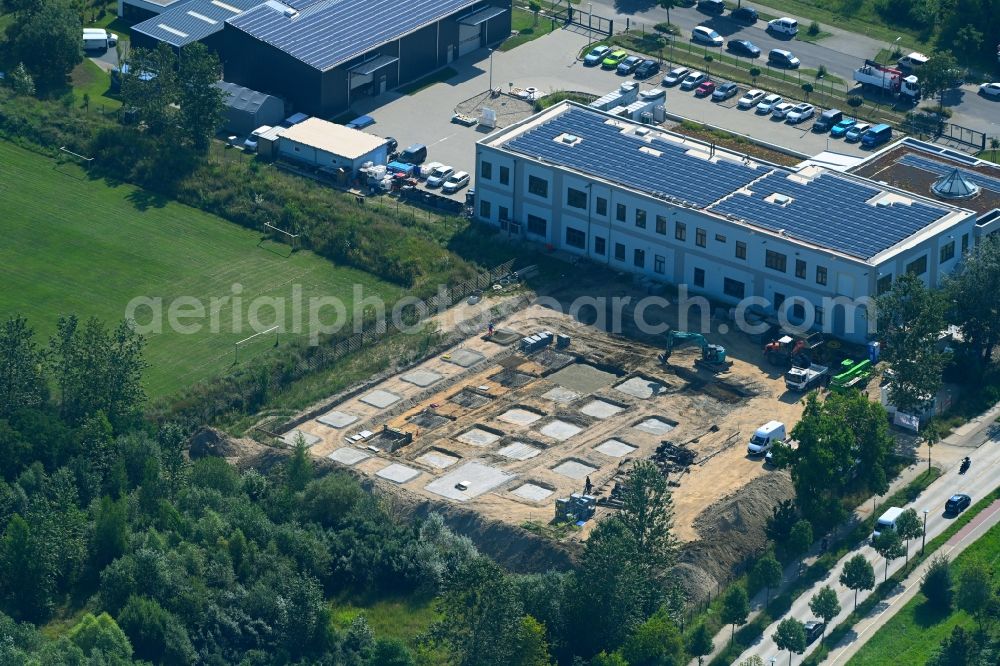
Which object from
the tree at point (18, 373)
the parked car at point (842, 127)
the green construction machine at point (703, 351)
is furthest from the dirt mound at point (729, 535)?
the parked car at point (842, 127)

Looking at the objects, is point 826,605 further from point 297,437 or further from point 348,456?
point 297,437

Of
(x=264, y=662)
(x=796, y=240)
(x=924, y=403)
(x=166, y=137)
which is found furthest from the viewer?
(x=166, y=137)

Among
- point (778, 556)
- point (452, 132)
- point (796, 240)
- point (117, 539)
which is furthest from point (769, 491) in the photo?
point (452, 132)

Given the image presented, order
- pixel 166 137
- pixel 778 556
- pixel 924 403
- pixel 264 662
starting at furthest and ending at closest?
pixel 166 137 < pixel 924 403 < pixel 778 556 < pixel 264 662

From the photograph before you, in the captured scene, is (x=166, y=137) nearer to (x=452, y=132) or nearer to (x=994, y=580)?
(x=452, y=132)

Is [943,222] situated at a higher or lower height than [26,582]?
higher

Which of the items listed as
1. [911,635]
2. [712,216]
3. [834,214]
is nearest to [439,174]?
[712,216]

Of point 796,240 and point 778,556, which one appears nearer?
point 778,556

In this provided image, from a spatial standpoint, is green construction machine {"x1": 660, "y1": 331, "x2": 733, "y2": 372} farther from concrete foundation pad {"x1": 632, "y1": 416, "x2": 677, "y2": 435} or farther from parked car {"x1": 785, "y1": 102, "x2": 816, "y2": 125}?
parked car {"x1": 785, "y1": 102, "x2": 816, "y2": 125}
